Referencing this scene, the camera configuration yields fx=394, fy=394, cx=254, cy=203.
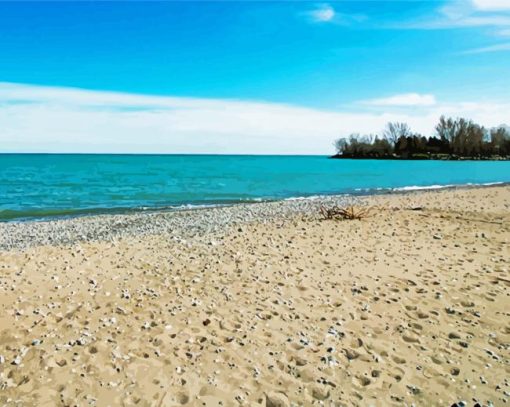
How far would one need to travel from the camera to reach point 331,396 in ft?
17.3

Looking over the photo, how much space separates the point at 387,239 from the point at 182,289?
7.80 metres

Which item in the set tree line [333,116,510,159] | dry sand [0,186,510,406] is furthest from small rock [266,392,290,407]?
tree line [333,116,510,159]

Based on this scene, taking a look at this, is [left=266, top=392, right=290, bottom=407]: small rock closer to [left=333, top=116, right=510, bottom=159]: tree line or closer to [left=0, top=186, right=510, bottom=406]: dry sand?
[left=0, top=186, right=510, bottom=406]: dry sand

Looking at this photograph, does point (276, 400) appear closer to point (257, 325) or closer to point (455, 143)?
point (257, 325)

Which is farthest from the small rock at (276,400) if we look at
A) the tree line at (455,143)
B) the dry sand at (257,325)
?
the tree line at (455,143)

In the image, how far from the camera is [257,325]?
23.7ft

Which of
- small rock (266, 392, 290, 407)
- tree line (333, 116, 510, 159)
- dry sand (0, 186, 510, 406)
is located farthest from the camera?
tree line (333, 116, 510, 159)

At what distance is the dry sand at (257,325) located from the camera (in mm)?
5425

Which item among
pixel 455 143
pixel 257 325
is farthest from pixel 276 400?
pixel 455 143

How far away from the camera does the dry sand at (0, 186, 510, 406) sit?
5425 mm

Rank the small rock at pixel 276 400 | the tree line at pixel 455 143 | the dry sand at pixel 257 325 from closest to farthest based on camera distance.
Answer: the small rock at pixel 276 400
the dry sand at pixel 257 325
the tree line at pixel 455 143

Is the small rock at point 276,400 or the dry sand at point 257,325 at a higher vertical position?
the dry sand at point 257,325

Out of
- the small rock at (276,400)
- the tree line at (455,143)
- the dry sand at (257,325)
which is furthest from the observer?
the tree line at (455,143)

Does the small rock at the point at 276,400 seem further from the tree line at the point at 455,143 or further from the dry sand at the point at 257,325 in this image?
the tree line at the point at 455,143
